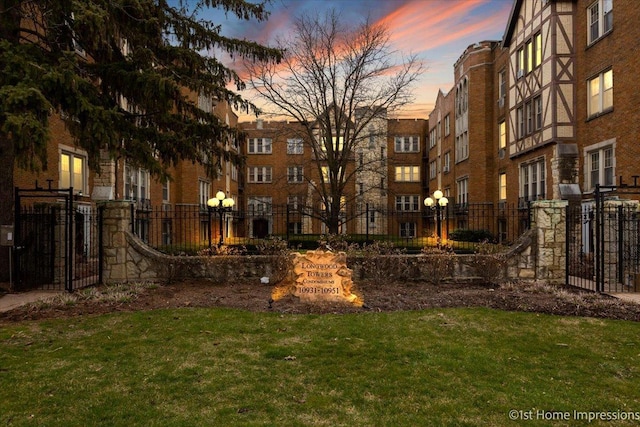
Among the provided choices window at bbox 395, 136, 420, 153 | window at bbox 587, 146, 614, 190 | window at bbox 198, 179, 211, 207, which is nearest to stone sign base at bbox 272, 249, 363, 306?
window at bbox 587, 146, 614, 190

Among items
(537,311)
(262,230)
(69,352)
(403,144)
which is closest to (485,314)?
(537,311)

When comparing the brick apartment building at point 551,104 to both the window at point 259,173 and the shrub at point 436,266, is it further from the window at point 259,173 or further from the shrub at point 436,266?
the window at point 259,173

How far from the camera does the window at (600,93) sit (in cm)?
1681

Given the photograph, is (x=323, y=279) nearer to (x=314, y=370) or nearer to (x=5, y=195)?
(x=314, y=370)

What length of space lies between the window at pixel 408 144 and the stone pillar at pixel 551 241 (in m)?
32.7

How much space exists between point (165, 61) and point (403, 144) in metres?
34.3

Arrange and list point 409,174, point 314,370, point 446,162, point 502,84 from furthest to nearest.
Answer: point 409,174, point 446,162, point 502,84, point 314,370

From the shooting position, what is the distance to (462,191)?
3088cm

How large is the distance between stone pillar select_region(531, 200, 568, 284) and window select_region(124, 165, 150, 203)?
19075 millimetres

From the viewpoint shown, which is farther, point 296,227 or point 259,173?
point 259,173

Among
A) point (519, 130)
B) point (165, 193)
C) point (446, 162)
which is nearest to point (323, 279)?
point (519, 130)

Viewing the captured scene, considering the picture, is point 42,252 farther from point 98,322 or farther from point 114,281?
point 98,322

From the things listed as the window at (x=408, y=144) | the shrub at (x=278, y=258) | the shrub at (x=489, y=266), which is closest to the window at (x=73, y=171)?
the shrub at (x=278, y=258)

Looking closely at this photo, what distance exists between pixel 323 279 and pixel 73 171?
1439 cm
